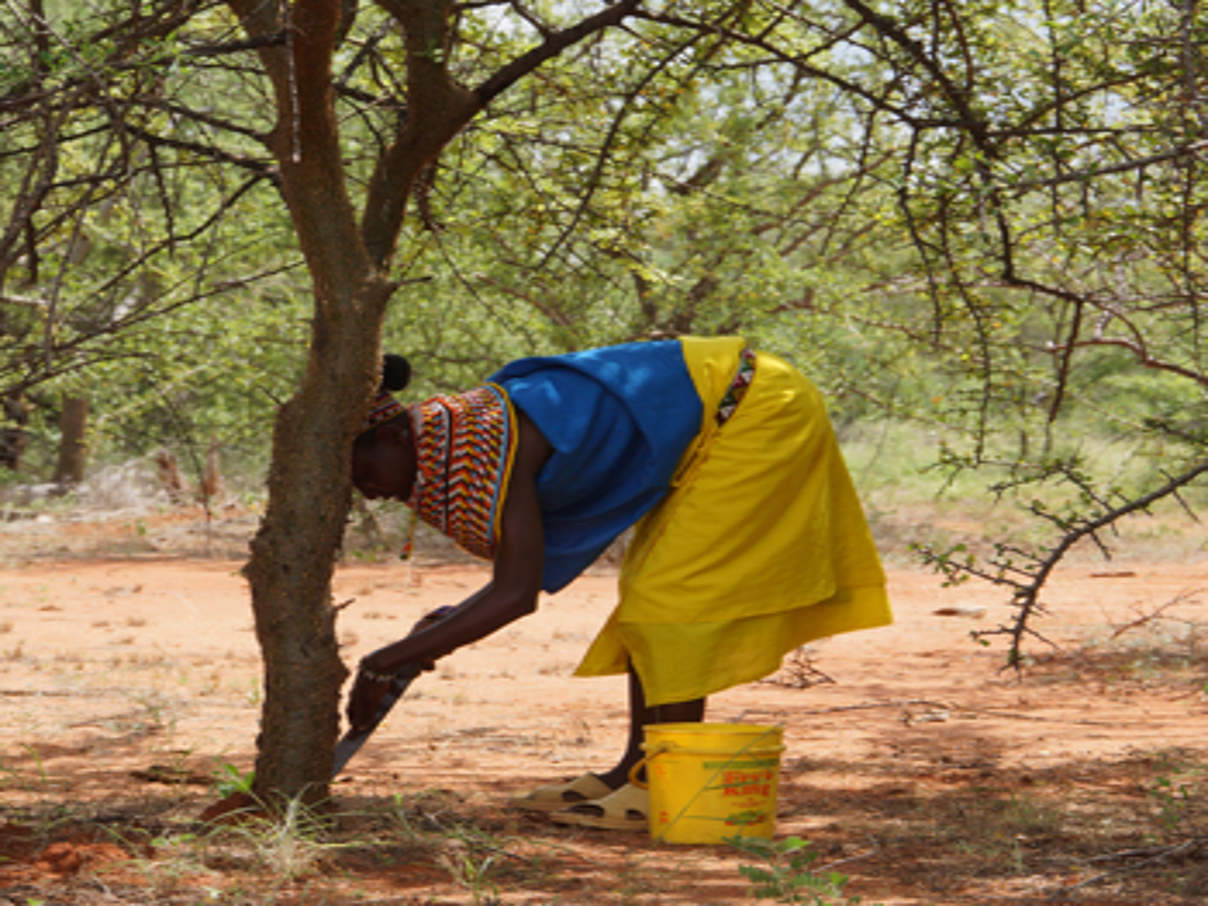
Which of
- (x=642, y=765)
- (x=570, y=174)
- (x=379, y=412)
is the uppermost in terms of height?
(x=570, y=174)

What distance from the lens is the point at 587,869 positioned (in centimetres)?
268

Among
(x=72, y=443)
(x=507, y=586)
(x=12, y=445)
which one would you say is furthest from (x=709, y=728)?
(x=12, y=445)

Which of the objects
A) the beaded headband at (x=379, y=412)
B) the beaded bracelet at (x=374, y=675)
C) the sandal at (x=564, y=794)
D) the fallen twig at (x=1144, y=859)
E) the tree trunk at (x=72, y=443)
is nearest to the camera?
the fallen twig at (x=1144, y=859)

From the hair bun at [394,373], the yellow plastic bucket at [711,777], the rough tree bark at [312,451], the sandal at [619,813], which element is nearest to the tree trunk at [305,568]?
the rough tree bark at [312,451]

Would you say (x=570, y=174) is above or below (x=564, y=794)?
above

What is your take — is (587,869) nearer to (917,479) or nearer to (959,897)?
(959,897)

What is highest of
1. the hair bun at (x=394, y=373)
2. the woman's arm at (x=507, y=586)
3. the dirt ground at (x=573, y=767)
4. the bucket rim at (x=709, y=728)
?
the hair bun at (x=394, y=373)

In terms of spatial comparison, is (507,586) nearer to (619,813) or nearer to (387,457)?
(387,457)

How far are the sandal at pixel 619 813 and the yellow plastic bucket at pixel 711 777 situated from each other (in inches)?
8.7

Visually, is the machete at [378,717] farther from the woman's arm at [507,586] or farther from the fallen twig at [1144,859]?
the fallen twig at [1144,859]

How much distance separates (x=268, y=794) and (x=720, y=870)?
38.6 inches

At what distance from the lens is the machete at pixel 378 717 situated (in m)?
2.96

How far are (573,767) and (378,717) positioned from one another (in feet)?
3.58

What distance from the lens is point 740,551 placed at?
3031 mm
